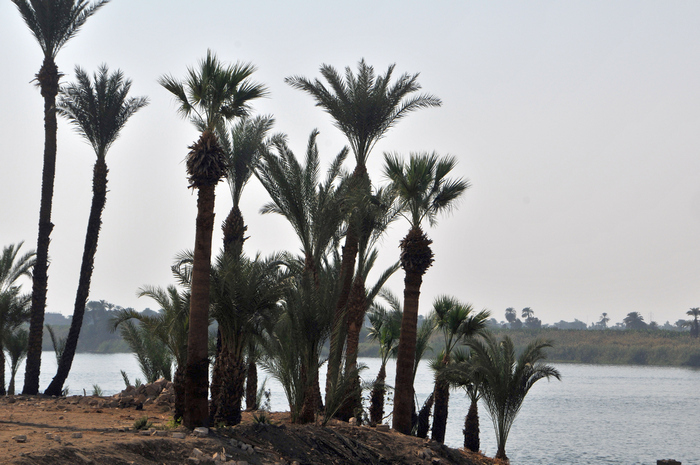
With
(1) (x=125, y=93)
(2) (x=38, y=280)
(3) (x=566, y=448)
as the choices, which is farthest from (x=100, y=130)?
(3) (x=566, y=448)

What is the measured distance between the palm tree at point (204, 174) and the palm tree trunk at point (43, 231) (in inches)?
388

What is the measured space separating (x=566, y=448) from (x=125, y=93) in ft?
87.6

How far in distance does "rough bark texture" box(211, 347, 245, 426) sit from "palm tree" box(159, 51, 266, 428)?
1.31 m

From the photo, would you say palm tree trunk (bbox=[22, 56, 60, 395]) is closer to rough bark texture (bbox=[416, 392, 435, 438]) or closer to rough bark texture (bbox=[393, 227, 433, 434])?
rough bark texture (bbox=[393, 227, 433, 434])

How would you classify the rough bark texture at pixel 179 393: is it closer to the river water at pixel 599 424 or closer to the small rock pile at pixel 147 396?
the small rock pile at pixel 147 396

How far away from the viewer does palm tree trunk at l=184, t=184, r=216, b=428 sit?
1398 centimetres

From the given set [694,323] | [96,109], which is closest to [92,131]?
[96,109]

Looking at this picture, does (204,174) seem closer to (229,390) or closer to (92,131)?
(229,390)

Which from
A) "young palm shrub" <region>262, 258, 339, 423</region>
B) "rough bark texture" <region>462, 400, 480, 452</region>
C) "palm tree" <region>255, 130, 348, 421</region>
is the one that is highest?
"palm tree" <region>255, 130, 348, 421</region>

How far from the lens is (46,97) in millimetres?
23078

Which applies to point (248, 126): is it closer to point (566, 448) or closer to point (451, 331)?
point (451, 331)

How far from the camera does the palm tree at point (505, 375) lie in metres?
19.8

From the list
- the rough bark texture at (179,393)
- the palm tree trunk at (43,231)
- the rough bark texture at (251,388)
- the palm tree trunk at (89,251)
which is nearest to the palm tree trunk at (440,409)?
the rough bark texture at (251,388)

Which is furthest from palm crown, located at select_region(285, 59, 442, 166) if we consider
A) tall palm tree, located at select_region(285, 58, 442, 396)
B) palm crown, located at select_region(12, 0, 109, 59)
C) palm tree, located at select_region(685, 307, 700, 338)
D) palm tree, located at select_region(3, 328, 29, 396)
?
palm tree, located at select_region(685, 307, 700, 338)
